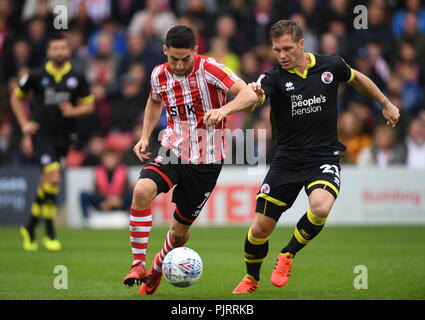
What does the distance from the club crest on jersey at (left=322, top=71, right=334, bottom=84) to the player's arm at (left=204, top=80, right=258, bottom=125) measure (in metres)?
0.93

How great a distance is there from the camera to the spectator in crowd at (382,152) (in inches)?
589

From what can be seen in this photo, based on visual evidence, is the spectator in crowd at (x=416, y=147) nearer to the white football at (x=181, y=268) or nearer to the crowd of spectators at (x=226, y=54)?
the crowd of spectators at (x=226, y=54)

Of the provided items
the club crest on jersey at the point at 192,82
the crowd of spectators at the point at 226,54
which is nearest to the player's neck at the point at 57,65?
the crowd of spectators at the point at 226,54

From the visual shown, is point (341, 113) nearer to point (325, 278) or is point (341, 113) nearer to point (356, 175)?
point (356, 175)

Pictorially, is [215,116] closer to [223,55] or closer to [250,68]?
[250,68]

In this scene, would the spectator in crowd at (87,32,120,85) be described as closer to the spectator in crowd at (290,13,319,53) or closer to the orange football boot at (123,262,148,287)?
the spectator in crowd at (290,13,319,53)

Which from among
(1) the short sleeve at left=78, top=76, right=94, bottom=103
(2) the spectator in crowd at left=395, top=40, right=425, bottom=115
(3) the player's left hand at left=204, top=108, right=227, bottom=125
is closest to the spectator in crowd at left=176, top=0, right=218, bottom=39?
(2) the spectator in crowd at left=395, top=40, right=425, bottom=115

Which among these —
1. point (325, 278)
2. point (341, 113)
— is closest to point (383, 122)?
point (341, 113)

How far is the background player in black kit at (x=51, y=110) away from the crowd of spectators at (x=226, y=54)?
426 centimetres

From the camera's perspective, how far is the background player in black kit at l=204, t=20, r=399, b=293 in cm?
680

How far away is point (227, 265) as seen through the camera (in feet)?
29.7

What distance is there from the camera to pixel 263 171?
14.9 meters

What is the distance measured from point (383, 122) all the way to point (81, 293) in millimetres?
10582

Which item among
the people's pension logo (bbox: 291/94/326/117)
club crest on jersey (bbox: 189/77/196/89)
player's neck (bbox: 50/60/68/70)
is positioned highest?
player's neck (bbox: 50/60/68/70)
